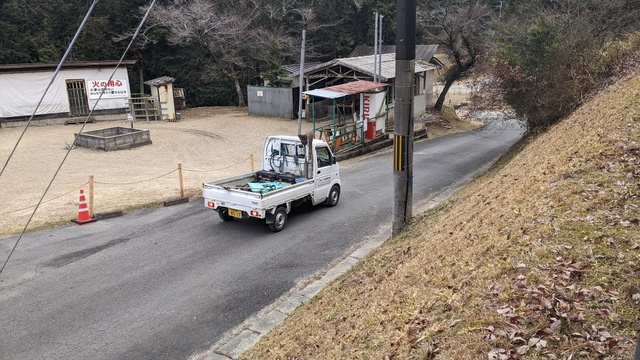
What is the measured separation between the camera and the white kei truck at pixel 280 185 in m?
10.7

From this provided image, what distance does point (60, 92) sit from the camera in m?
27.6

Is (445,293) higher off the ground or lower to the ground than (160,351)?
higher

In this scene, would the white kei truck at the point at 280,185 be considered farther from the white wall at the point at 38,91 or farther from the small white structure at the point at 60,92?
the white wall at the point at 38,91

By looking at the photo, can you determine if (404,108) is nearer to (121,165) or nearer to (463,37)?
(121,165)

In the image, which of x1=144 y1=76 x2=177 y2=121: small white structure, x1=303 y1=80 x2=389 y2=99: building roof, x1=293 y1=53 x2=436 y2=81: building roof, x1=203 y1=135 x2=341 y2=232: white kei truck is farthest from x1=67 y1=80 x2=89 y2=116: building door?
x1=203 y1=135 x2=341 y2=232: white kei truck

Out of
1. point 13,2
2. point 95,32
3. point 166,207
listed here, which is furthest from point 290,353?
point 13,2

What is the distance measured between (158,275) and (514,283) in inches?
252

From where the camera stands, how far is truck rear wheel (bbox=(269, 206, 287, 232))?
10848 millimetres

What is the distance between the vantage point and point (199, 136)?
24.5 meters

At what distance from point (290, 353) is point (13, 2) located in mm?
37063

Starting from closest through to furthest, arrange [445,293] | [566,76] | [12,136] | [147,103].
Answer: [445,293], [566,76], [12,136], [147,103]

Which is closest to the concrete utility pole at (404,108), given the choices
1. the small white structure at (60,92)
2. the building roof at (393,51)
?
the small white structure at (60,92)

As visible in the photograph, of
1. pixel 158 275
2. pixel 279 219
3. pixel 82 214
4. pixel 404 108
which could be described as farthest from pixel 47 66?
pixel 404 108

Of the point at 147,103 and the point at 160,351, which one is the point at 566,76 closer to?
the point at 160,351
